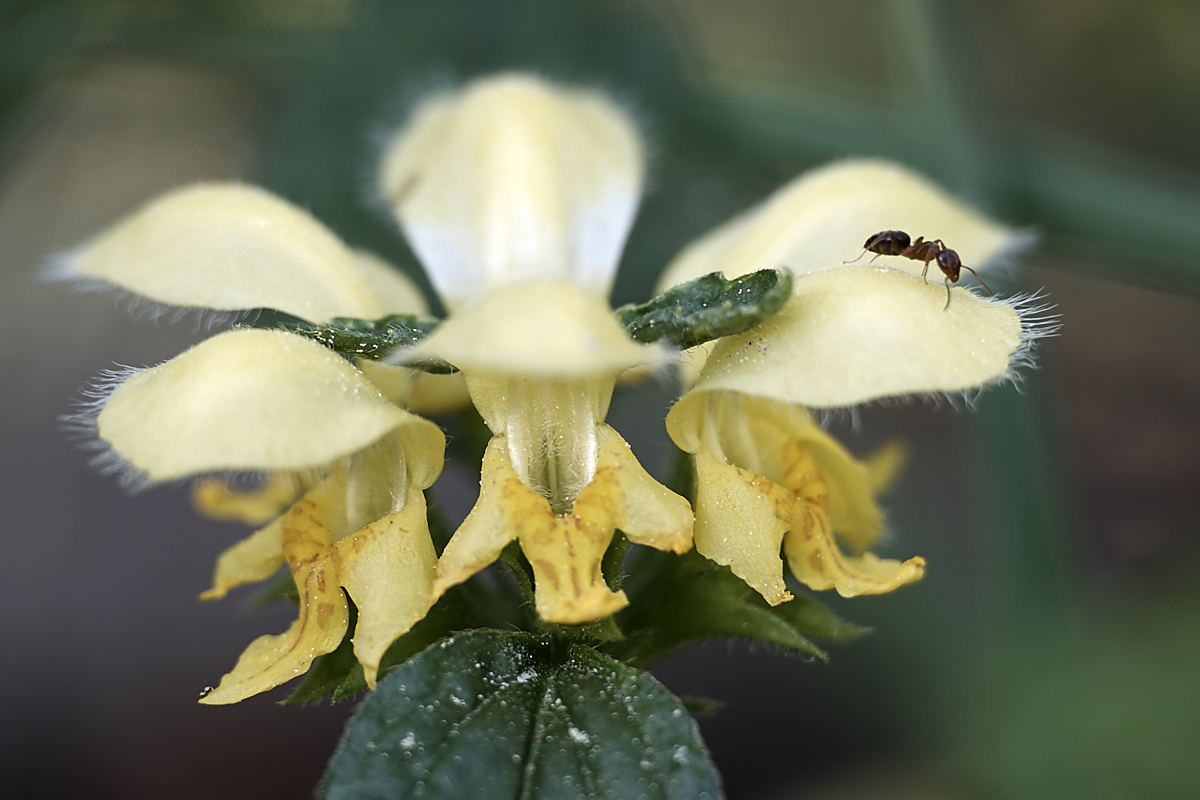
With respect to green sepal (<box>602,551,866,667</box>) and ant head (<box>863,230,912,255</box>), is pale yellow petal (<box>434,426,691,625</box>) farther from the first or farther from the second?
A: ant head (<box>863,230,912,255</box>)

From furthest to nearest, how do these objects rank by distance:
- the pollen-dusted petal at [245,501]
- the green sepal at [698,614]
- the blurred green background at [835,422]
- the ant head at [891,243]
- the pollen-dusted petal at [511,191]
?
the blurred green background at [835,422] < the pollen-dusted petal at [511,191] < the pollen-dusted petal at [245,501] < the ant head at [891,243] < the green sepal at [698,614]

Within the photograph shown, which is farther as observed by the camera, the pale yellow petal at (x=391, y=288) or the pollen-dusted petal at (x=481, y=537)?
the pale yellow petal at (x=391, y=288)

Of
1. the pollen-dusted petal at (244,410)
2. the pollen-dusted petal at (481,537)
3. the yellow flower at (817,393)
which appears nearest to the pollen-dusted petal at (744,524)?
the yellow flower at (817,393)

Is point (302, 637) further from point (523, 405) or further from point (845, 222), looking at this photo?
point (845, 222)

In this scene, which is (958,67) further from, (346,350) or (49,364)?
(49,364)

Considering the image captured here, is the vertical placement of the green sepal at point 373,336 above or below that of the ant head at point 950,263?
below

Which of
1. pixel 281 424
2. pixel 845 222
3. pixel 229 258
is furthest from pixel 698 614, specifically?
pixel 229 258

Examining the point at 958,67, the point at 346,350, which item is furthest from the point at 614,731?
the point at 958,67

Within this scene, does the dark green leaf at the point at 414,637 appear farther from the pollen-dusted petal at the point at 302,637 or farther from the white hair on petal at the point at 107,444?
the white hair on petal at the point at 107,444
